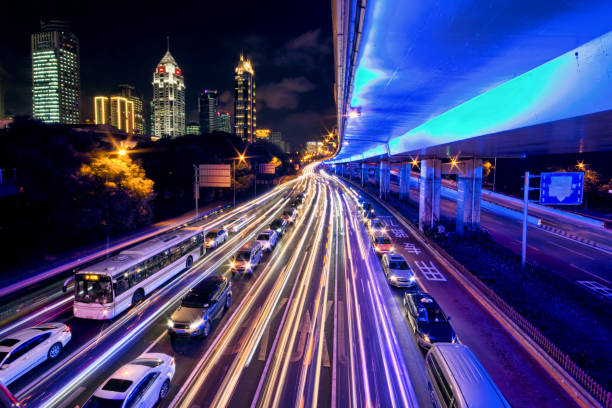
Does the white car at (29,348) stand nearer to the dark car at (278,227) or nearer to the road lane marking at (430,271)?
the dark car at (278,227)

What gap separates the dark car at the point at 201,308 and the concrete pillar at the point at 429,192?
77.8 feet

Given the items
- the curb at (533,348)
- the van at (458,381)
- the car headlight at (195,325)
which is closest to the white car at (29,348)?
the car headlight at (195,325)

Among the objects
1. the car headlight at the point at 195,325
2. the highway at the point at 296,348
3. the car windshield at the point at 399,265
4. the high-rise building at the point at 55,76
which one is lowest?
the highway at the point at 296,348

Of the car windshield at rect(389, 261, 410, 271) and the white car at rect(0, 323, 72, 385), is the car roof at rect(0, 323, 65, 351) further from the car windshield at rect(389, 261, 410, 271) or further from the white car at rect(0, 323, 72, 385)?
the car windshield at rect(389, 261, 410, 271)

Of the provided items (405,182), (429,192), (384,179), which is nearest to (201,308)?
(429,192)

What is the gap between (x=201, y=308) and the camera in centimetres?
1098

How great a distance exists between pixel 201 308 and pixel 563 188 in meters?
20.1

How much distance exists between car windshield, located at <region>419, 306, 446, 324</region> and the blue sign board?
11069 millimetres

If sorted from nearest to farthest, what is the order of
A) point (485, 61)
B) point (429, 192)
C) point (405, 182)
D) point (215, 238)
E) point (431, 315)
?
point (485, 61) → point (431, 315) → point (215, 238) → point (429, 192) → point (405, 182)

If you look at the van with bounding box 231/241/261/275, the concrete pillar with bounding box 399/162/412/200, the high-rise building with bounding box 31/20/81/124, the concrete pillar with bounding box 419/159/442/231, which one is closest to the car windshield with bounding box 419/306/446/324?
the van with bounding box 231/241/261/275

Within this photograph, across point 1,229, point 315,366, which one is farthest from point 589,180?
point 1,229

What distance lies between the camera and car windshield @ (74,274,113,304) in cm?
1184

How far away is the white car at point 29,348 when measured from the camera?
8328 mm

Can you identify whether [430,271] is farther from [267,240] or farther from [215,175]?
[215,175]
